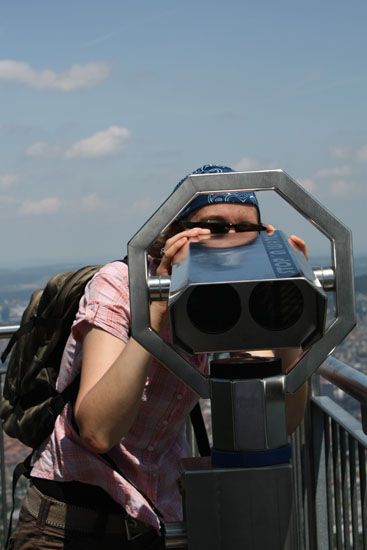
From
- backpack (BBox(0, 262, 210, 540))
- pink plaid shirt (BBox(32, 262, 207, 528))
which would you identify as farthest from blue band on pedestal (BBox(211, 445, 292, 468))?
backpack (BBox(0, 262, 210, 540))

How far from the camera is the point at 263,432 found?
1.55m

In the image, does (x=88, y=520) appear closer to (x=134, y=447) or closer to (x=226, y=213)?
(x=134, y=447)

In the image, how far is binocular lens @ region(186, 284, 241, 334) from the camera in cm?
155

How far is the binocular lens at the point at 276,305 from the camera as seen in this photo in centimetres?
154

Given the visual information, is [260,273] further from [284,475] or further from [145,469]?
[145,469]

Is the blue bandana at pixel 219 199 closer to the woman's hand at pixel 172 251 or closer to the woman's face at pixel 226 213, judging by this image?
the woman's face at pixel 226 213

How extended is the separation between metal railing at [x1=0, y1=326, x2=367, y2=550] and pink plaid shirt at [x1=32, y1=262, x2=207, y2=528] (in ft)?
1.89

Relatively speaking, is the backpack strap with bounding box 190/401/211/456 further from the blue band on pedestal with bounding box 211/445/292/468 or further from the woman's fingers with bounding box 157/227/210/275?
the blue band on pedestal with bounding box 211/445/292/468

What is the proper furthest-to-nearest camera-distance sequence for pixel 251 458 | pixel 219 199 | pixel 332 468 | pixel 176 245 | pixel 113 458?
pixel 332 468 < pixel 113 458 < pixel 219 199 < pixel 176 245 < pixel 251 458

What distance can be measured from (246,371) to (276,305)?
112 mm

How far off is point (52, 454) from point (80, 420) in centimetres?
53

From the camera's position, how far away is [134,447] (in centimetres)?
277

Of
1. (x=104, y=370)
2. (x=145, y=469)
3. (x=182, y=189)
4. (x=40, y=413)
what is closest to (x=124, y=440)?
(x=145, y=469)

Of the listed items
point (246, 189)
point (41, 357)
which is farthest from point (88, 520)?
point (246, 189)
